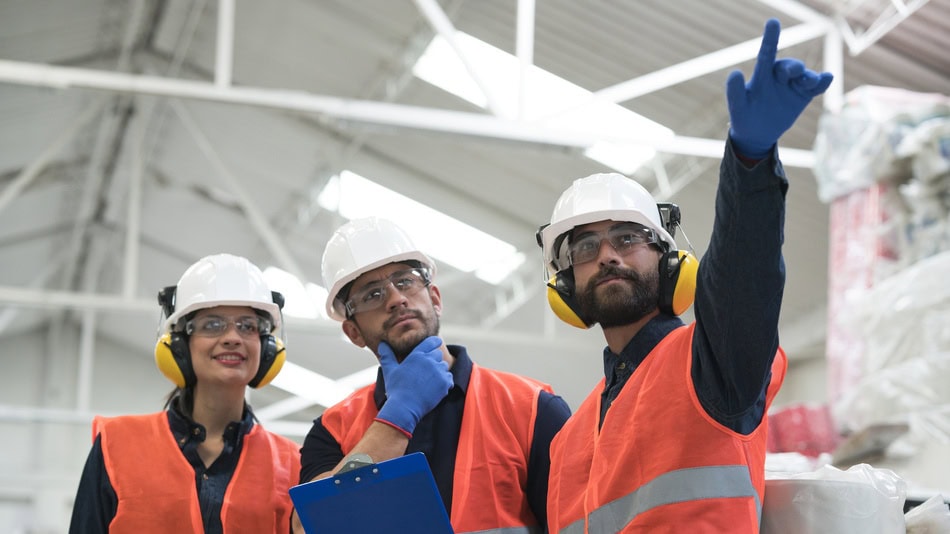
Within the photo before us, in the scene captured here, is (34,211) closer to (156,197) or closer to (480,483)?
(156,197)

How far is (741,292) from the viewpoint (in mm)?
2424

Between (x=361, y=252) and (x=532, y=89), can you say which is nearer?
(x=361, y=252)

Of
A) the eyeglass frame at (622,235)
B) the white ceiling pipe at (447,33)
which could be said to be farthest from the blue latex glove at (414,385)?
the white ceiling pipe at (447,33)

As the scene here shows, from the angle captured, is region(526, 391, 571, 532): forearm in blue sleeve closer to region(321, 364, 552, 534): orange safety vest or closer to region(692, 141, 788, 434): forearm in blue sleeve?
region(321, 364, 552, 534): orange safety vest

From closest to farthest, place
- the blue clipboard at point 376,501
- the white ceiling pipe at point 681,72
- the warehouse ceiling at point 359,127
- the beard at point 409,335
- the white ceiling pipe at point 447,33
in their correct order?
1. the blue clipboard at point 376,501
2. the beard at point 409,335
3. the white ceiling pipe at point 447,33
4. the white ceiling pipe at point 681,72
5. the warehouse ceiling at point 359,127

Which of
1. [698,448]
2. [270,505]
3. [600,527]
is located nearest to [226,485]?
[270,505]

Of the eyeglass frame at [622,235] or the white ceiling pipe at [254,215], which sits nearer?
the eyeglass frame at [622,235]

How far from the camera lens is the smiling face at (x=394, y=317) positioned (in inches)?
148

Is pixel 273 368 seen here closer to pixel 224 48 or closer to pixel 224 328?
pixel 224 328

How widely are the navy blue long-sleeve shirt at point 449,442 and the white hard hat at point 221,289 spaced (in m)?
0.73

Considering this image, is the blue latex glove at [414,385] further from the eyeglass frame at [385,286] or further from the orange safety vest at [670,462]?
the orange safety vest at [670,462]

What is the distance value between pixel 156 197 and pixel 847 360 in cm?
1321

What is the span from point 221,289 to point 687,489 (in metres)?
2.29

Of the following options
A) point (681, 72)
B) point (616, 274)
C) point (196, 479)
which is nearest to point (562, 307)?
point (616, 274)
